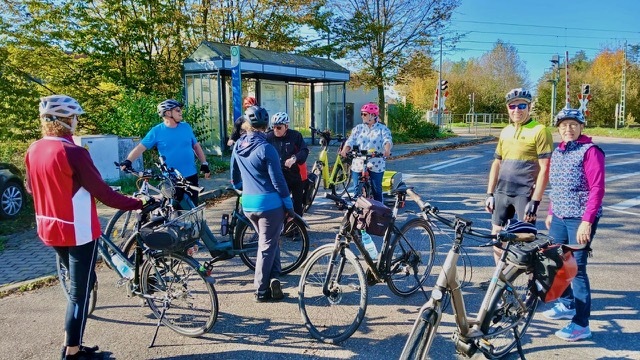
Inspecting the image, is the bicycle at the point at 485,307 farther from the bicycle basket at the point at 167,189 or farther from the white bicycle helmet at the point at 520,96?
the bicycle basket at the point at 167,189

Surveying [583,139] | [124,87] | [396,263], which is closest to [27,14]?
[124,87]

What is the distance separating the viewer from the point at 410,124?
25.3 metres

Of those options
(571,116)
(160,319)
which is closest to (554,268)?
(571,116)

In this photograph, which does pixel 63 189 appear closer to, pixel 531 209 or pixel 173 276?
pixel 173 276

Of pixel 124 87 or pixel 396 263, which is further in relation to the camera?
pixel 124 87

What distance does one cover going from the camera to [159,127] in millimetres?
5578

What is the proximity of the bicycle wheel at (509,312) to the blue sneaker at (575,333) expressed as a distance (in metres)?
0.45

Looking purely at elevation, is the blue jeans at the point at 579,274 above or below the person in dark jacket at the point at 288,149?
below

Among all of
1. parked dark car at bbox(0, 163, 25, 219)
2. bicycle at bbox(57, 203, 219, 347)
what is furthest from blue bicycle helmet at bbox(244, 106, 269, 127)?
parked dark car at bbox(0, 163, 25, 219)

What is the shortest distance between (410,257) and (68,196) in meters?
2.99

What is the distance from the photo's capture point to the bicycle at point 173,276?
3656mm

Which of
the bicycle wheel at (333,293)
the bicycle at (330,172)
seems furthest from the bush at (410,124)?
the bicycle wheel at (333,293)

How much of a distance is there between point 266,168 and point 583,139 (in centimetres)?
266

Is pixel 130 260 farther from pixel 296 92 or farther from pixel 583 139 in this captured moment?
pixel 296 92
